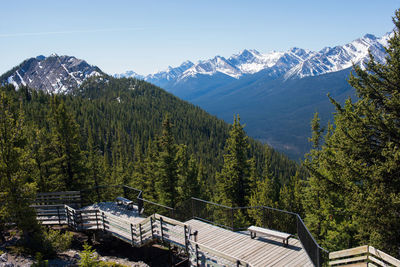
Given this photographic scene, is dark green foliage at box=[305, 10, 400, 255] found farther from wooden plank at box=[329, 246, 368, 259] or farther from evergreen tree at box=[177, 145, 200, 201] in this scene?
evergreen tree at box=[177, 145, 200, 201]

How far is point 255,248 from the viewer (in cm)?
1197

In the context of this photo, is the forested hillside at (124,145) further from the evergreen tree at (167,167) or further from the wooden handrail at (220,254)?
the wooden handrail at (220,254)

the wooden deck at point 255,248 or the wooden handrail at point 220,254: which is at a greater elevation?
the wooden handrail at point 220,254

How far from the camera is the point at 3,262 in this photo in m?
12.3

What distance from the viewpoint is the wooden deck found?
10.9m

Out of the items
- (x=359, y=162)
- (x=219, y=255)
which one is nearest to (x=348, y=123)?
(x=359, y=162)

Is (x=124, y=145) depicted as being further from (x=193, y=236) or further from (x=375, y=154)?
(x=375, y=154)

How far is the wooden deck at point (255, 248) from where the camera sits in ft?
35.7

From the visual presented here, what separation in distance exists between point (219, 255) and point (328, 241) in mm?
12431

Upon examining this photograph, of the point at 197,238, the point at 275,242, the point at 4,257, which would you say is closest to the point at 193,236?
the point at 197,238

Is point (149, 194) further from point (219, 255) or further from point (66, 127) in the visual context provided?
point (219, 255)

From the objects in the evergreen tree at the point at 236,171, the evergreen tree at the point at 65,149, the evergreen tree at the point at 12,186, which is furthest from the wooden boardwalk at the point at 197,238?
the evergreen tree at the point at 236,171

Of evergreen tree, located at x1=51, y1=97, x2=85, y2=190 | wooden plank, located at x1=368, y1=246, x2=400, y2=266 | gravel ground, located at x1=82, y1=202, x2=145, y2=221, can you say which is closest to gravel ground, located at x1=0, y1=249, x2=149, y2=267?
gravel ground, located at x1=82, y1=202, x2=145, y2=221

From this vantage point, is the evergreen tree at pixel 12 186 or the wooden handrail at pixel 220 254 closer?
the wooden handrail at pixel 220 254
